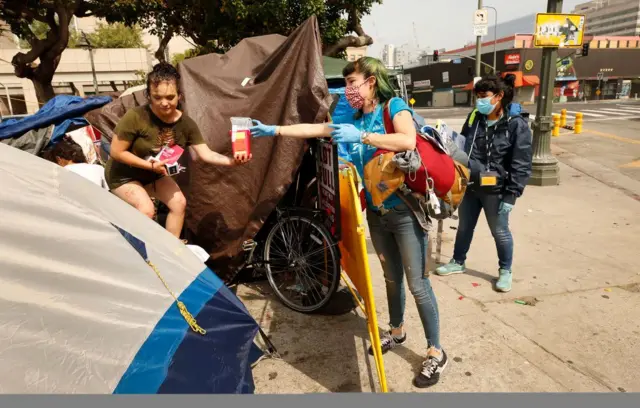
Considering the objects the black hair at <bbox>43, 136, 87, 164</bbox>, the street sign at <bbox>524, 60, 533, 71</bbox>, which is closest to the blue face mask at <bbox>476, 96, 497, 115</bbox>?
the black hair at <bbox>43, 136, 87, 164</bbox>

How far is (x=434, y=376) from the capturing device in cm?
266

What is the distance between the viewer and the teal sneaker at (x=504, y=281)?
3.88 metres

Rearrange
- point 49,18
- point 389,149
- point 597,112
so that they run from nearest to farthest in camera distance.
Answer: point 389,149, point 49,18, point 597,112

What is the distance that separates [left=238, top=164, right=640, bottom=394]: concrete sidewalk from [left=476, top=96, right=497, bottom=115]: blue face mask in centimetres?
168

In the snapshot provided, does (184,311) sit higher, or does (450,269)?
(184,311)

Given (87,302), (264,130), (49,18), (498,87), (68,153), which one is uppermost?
(49,18)

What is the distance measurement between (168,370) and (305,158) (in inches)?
93.2

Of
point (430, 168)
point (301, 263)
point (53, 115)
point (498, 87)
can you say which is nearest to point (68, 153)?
point (53, 115)

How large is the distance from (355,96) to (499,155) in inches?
77.2

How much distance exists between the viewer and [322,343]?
3.13 metres

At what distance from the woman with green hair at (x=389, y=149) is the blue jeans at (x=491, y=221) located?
5.00 ft

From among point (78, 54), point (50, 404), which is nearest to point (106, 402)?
point (50, 404)

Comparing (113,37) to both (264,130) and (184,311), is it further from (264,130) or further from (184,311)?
(184,311)

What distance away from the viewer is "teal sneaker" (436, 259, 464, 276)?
427 cm
